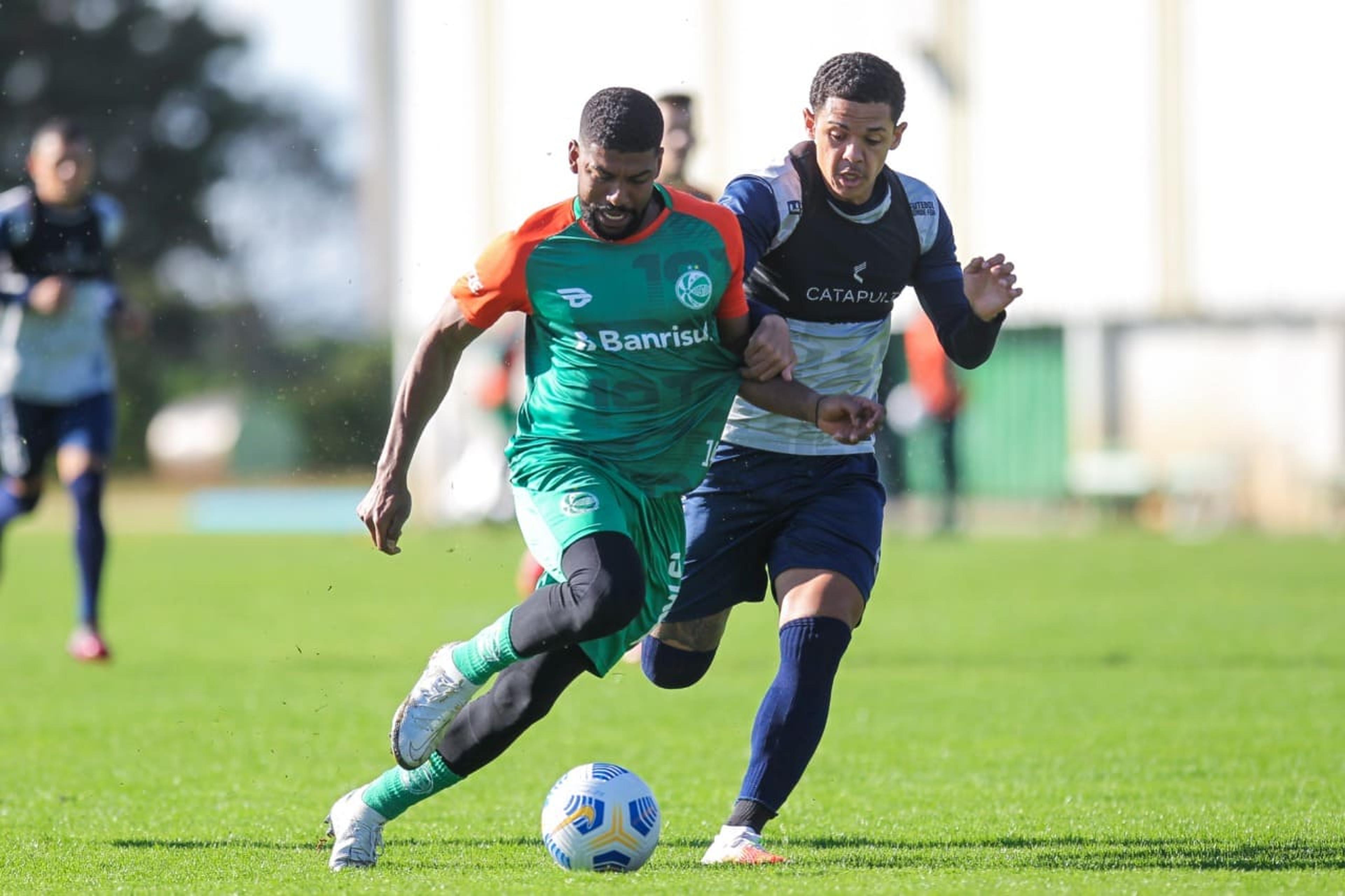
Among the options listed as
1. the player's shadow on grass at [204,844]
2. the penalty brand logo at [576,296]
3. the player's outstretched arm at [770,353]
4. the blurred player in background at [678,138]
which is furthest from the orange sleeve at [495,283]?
the blurred player in background at [678,138]

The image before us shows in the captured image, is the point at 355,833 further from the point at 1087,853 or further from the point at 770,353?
the point at 1087,853

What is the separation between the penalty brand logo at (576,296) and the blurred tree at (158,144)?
1523 inches

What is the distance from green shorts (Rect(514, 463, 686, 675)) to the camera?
5.31m

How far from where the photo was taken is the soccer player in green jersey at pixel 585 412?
523 centimetres

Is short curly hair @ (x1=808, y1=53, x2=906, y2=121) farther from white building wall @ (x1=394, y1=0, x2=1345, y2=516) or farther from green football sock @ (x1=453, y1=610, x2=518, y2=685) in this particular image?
white building wall @ (x1=394, y1=0, x2=1345, y2=516)

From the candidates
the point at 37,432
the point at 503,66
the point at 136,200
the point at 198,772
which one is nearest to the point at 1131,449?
the point at 503,66

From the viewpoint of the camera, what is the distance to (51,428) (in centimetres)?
1076

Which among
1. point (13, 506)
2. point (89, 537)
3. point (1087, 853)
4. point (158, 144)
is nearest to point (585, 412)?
point (1087, 853)

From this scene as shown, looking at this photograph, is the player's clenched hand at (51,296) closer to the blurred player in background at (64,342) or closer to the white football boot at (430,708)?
the blurred player in background at (64,342)

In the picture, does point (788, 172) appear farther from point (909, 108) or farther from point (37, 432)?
point (37, 432)

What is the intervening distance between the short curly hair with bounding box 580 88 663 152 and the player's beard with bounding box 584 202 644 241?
7.2 inches

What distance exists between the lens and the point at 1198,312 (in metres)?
29.4

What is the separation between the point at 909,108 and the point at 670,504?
3.10 meters

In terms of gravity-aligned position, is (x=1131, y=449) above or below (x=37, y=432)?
below
